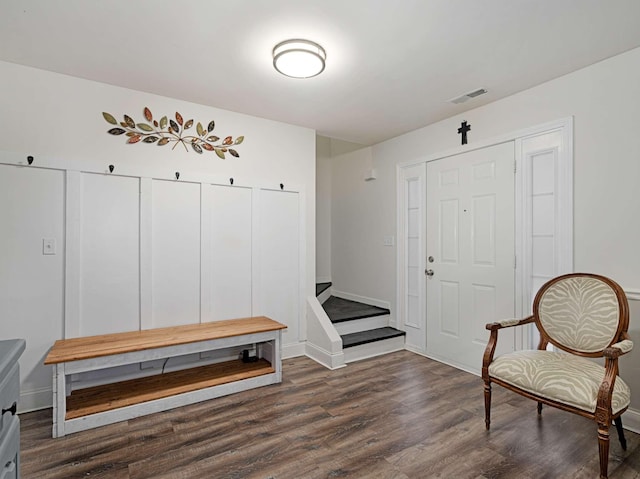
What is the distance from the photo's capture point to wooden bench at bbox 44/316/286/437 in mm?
2238

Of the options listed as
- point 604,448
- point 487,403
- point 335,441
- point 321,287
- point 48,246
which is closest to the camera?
point 604,448

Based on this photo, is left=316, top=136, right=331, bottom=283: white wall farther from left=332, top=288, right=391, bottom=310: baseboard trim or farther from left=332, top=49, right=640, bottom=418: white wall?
left=332, top=49, right=640, bottom=418: white wall

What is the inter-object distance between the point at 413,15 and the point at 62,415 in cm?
318

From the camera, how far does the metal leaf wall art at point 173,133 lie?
2852 millimetres

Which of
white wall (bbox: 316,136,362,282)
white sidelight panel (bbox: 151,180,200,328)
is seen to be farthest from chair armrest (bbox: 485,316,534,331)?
white wall (bbox: 316,136,362,282)

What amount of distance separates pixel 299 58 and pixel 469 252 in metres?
2.33

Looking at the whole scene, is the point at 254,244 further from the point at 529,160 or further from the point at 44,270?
the point at 529,160

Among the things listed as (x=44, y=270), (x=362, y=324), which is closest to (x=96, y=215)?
(x=44, y=270)

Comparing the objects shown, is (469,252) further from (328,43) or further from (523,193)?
(328,43)

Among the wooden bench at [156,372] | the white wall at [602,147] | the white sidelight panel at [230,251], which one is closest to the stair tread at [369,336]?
the wooden bench at [156,372]

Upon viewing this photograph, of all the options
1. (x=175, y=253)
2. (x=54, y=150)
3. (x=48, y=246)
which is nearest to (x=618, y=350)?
(x=175, y=253)

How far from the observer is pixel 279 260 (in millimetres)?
3625

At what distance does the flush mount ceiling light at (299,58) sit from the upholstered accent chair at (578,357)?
2111 millimetres

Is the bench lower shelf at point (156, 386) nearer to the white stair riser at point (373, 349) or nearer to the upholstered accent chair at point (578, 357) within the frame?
the white stair riser at point (373, 349)
